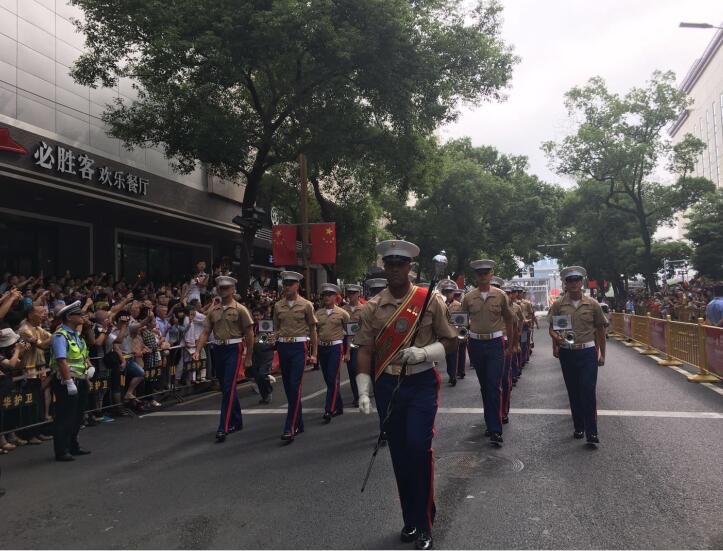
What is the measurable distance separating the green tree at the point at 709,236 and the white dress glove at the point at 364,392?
31479 millimetres

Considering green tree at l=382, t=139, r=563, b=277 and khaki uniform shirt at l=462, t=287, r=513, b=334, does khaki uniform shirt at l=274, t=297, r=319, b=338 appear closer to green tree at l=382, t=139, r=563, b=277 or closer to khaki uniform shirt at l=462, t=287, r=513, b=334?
khaki uniform shirt at l=462, t=287, r=513, b=334

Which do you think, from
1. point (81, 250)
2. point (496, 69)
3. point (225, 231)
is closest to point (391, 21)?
point (496, 69)

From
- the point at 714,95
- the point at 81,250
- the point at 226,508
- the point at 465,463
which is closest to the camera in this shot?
the point at 226,508

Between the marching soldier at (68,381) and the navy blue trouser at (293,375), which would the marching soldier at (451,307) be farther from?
the marching soldier at (68,381)

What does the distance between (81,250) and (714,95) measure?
7876cm

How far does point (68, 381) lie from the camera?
21.4 ft

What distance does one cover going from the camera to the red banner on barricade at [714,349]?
412 inches

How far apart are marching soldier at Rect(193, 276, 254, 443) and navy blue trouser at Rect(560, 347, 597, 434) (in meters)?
3.82

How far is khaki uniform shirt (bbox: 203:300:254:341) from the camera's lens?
300 inches

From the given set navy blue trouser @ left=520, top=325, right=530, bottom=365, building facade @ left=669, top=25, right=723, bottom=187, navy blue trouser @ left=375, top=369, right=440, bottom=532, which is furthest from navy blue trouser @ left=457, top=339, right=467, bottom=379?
building facade @ left=669, top=25, right=723, bottom=187

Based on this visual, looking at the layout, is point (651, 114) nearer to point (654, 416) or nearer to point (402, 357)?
point (654, 416)

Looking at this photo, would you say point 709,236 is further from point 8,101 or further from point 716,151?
point 716,151

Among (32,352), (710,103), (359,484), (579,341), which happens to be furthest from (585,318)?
(710,103)

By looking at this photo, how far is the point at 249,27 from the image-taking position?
1312 cm
